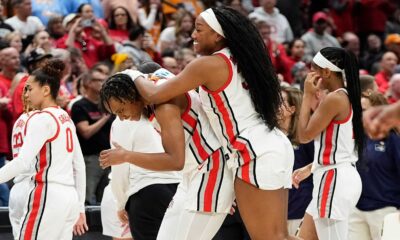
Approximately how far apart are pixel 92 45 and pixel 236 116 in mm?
5773

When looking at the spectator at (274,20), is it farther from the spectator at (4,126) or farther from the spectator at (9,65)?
the spectator at (4,126)

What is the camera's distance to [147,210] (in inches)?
258

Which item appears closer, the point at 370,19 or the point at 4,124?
the point at 4,124

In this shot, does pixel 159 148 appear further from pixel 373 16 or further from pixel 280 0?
pixel 373 16

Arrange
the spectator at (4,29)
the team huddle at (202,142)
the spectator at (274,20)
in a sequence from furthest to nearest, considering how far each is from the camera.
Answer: the spectator at (274,20) → the spectator at (4,29) → the team huddle at (202,142)

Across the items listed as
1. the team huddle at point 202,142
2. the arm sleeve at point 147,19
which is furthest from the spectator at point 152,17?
the team huddle at point 202,142

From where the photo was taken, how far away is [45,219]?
19.8 feet

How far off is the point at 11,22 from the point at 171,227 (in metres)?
5.92

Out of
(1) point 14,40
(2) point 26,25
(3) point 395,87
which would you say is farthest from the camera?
(2) point 26,25

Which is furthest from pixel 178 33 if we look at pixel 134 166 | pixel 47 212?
pixel 47 212

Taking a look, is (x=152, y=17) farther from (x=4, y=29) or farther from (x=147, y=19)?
(x=4, y=29)

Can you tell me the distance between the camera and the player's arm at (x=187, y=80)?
505 centimetres

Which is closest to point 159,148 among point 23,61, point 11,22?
point 23,61

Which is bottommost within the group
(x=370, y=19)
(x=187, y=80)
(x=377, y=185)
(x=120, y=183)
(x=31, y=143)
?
(x=370, y=19)
